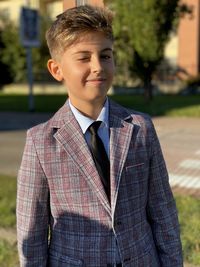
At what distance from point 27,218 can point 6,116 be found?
14.8 metres

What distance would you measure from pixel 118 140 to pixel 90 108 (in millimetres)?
166

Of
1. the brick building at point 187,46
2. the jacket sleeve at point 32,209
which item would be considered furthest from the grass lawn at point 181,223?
the brick building at point 187,46

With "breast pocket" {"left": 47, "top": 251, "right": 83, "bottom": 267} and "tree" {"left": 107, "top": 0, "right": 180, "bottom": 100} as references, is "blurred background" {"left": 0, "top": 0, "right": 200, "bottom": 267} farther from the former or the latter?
"breast pocket" {"left": 47, "top": 251, "right": 83, "bottom": 267}

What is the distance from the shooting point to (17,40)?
3647cm

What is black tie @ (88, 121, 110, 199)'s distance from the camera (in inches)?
68.9

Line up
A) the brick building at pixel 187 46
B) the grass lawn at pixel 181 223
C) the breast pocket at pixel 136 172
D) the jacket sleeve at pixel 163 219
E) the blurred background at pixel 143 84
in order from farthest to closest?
the brick building at pixel 187 46, the blurred background at pixel 143 84, the grass lawn at pixel 181 223, the jacket sleeve at pixel 163 219, the breast pocket at pixel 136 172

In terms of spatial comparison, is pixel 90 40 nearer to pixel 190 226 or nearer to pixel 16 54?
pixel 190 226

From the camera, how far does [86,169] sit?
5.63 ft

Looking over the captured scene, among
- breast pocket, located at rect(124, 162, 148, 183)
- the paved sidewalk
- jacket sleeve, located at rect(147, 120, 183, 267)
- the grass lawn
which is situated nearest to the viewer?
breast pocket, located at rect(124, 162, 148, 183)

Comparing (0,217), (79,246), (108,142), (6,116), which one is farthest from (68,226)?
(6,116)

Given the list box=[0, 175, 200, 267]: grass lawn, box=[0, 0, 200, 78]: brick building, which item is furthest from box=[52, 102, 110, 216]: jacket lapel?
box=[0, 0, 200, 78]: brick building

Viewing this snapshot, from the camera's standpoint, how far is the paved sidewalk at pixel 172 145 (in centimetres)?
718

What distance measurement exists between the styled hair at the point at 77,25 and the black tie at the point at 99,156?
0.32m

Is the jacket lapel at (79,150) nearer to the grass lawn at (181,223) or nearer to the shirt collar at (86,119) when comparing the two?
the shirt collar at (86,119)
